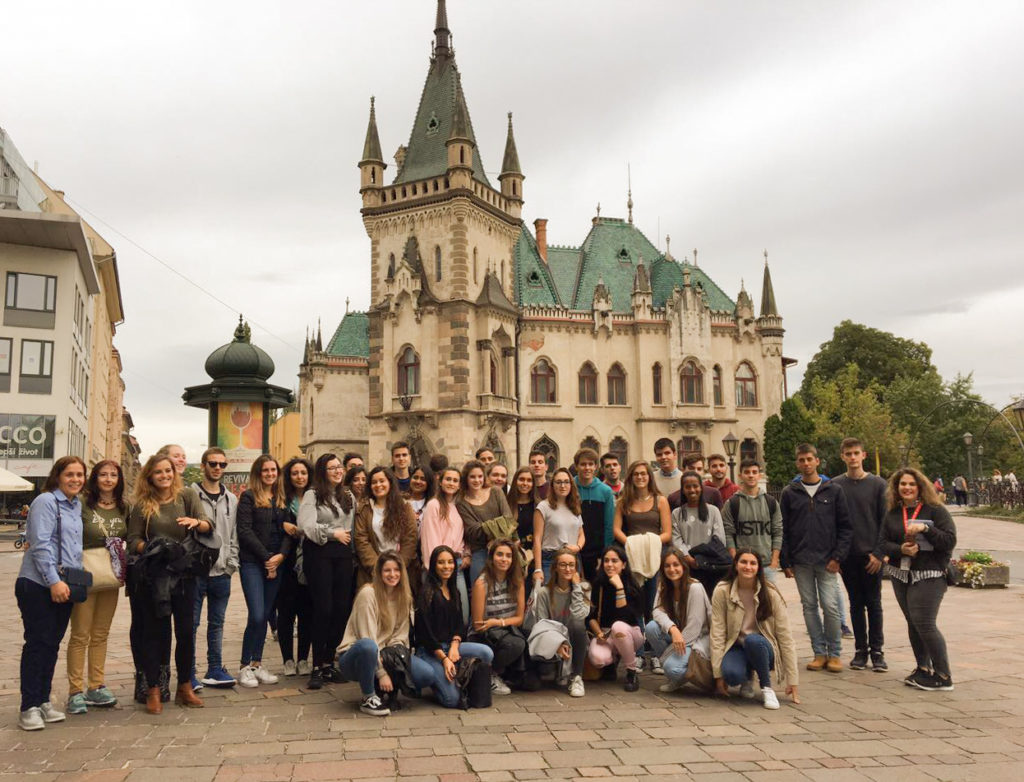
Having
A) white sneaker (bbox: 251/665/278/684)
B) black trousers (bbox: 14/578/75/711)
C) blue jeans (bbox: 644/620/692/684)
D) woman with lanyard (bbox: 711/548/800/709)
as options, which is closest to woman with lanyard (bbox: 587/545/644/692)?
blue jeans (bbox: 644/620/692/684)

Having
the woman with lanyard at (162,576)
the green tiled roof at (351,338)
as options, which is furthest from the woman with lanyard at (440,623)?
the green tiled roof at (351,338)

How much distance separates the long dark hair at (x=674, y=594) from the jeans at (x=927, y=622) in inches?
78.4

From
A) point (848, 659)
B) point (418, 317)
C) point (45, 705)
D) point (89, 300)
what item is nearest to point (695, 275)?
point (418, 317)

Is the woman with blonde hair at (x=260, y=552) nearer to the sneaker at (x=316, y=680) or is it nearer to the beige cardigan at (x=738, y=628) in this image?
the sneaker at (x=316, y=680)

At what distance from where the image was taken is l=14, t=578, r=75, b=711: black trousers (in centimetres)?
646

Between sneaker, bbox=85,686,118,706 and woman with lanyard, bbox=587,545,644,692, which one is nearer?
sneaker, bbox=85,686,118,706

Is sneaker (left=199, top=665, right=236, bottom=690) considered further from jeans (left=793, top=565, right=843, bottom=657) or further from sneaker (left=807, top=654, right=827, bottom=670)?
sneaker (left=807, top=654, right=827, bottom=670)

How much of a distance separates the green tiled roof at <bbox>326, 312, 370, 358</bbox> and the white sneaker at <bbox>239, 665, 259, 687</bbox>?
39.0 metres

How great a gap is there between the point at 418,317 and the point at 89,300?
50.1 ft

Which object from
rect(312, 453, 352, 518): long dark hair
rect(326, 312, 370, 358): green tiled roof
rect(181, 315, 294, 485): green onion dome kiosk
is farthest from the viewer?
rect(326, 312, 370, 358): green tiled roof

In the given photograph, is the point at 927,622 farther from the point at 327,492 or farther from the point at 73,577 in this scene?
the point at 73,577

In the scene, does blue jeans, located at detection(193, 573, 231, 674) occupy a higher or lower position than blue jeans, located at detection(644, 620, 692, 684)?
higher

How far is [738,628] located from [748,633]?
4.1 inches

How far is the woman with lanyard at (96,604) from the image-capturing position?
7000mm
